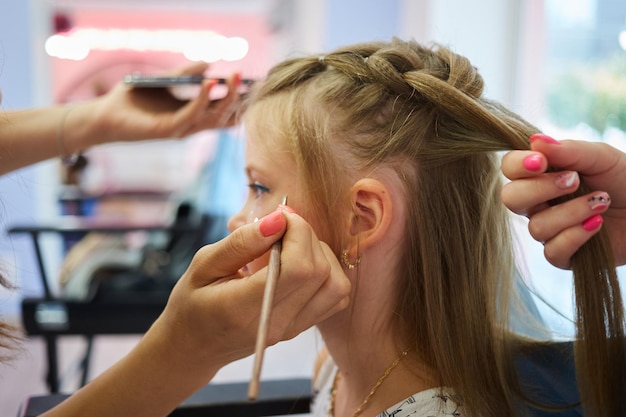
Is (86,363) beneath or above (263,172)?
beneath

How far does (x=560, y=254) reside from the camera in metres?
0.67

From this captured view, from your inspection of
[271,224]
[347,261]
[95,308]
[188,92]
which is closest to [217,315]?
[271,224]

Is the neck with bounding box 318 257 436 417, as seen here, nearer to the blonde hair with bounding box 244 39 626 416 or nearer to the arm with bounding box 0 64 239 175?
the blonde hair with bounding box 244 39 626 416

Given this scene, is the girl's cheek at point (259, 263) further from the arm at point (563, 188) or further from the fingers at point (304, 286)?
the arm at point (563, 188)

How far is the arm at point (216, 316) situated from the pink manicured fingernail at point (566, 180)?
0.24 meters

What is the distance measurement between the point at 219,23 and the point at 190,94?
3451 millimetres

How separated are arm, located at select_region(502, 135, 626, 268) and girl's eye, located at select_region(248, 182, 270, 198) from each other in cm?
31

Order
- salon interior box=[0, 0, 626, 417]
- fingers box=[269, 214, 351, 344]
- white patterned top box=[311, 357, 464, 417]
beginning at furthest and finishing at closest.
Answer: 1. salon interior box=[0, 0, 626, 417]
2. white patterned top box=[311, 357, 464, 417]
3. fingers box=[269, 214, 351, 344]

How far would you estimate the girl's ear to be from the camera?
→ 754 millimetres

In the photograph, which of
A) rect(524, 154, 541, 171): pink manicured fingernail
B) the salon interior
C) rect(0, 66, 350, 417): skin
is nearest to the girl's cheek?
rect(0, 66, 350, 417): skin

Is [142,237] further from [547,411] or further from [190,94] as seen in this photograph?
[547,411]

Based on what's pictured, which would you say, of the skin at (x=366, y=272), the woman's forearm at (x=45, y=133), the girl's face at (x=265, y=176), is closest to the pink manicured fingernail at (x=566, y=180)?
the skin at (x=366, y=272)

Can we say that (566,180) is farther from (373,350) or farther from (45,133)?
(45,133)

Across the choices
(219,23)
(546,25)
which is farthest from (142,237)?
(546,25)
